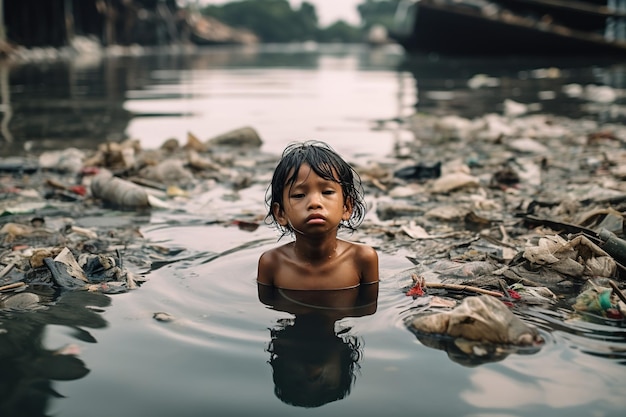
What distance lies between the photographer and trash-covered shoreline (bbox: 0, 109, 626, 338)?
2613 mm

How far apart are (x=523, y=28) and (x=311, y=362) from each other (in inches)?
873

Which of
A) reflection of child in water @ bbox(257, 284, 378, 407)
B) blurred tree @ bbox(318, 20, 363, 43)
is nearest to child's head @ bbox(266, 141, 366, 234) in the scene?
reflection of child in water @ bbox(257, 284, 378, 407)

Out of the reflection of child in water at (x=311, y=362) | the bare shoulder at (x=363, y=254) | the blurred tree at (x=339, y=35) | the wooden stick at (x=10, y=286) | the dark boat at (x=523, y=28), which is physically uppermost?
the blurred tree at (x=339, y=35)

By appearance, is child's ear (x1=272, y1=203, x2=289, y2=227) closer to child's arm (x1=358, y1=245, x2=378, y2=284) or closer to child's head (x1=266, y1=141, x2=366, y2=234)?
child's head (x1=266, y1=141, x2=366, y2=234)

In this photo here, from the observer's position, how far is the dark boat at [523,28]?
21.6 m

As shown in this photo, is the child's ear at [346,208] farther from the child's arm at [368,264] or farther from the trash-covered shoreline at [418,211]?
the trash-covered shoreline at [418,211]

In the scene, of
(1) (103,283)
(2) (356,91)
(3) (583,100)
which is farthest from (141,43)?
(1) (103,283)

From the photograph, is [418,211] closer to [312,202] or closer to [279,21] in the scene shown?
[312,202]

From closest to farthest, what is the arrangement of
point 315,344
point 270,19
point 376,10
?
point 315,344
point 270,19
point 376,10

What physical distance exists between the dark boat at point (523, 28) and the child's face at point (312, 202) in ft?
66.8

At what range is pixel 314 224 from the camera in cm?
242

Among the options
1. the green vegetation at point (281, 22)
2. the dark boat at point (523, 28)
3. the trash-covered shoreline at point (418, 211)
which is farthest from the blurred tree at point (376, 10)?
the trash-covered shoreline at point (418, 211)

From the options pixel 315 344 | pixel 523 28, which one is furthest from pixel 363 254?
pixel 523 28

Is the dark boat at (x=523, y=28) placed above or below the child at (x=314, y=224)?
above
